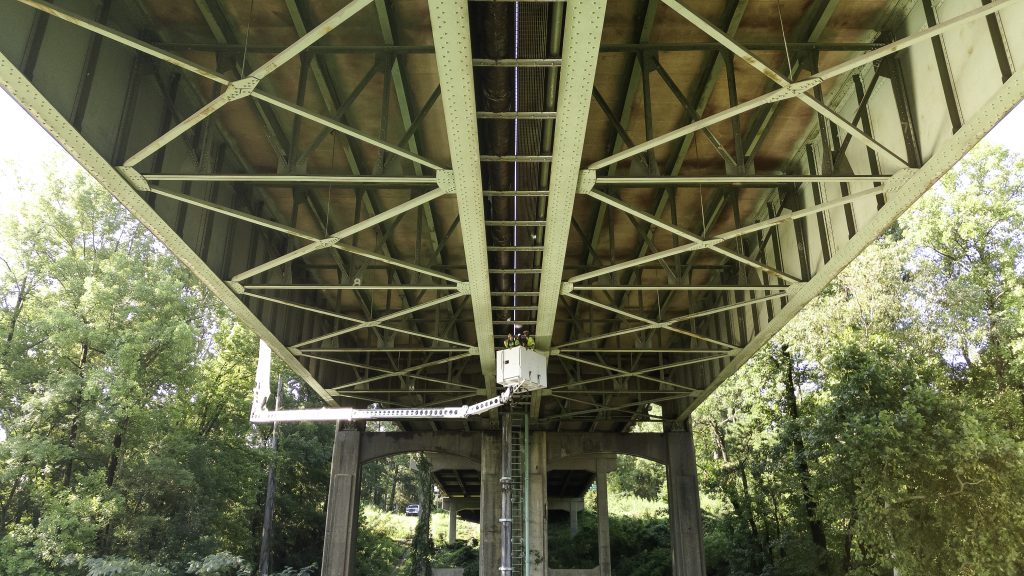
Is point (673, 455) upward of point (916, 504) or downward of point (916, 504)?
upward

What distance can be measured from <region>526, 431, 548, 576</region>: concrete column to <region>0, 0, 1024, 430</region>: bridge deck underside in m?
13.9

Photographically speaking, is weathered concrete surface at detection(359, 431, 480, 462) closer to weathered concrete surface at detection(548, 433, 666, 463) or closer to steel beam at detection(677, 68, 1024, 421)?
weathered concrete surface at detection(548, 433, 666, 463)

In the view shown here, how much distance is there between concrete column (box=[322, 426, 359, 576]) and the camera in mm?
27500

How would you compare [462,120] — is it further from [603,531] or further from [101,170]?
[603,531]

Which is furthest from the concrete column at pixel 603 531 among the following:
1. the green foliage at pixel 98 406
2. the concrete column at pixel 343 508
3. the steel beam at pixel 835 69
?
the steel beam at pixel 835 69

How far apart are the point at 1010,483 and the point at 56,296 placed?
116 ft

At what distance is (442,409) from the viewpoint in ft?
74.2

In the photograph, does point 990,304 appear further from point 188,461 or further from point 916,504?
point 188,461

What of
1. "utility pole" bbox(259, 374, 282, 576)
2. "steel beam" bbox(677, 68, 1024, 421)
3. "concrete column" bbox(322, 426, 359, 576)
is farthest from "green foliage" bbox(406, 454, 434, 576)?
"steel beam" bbox(677, 68, 1024, 421)

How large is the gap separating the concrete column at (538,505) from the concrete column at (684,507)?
17.6 ft

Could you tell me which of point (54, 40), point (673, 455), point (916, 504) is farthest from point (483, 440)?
point (54, 40)

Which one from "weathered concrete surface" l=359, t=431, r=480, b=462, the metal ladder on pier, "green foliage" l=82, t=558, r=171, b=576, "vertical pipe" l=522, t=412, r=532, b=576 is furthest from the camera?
"weathered concrete surface" l=359, t=431, r=480, b=462

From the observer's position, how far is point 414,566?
127 feet

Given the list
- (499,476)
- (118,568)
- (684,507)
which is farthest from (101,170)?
(684,507)
